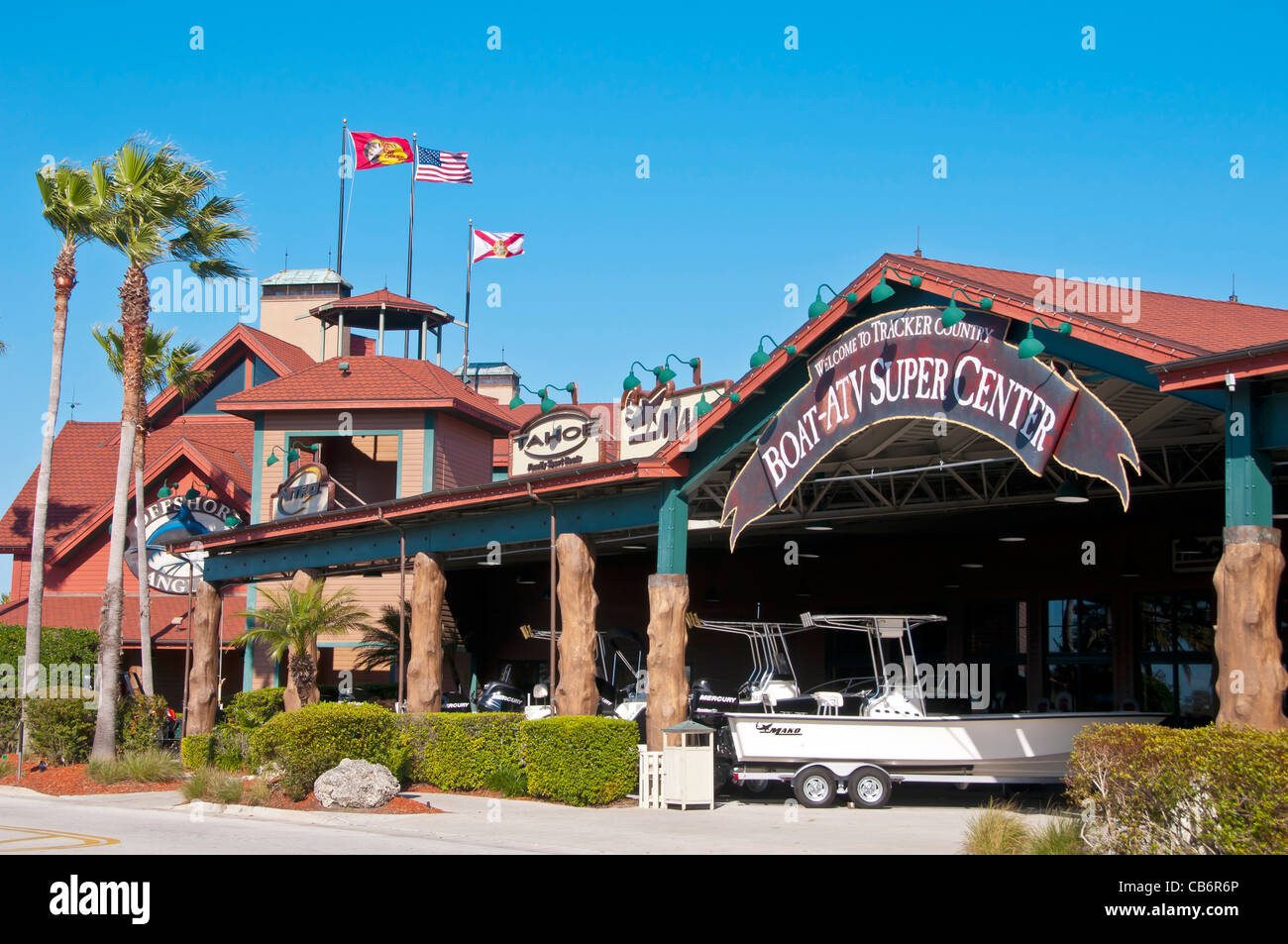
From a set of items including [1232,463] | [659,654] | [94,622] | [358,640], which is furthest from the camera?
[94,622]

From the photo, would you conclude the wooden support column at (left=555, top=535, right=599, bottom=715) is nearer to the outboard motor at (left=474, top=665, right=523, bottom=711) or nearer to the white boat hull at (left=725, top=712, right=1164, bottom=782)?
the white boat hull at (left=725, top=712, right=1164, bottom=782)

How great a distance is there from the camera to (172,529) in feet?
127

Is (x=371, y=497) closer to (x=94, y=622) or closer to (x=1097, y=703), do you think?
(x=94, y=622)

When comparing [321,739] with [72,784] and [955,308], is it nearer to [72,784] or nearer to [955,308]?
[72,784]

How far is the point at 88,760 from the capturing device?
82.6ft

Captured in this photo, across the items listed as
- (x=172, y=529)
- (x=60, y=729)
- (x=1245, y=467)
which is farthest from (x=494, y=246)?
(x=1245, y=467)

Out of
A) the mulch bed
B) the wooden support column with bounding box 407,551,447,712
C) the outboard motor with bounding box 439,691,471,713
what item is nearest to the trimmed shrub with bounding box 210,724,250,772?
the mulch bed

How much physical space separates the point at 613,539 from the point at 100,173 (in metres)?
13.0

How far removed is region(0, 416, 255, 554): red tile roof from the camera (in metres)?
39.4

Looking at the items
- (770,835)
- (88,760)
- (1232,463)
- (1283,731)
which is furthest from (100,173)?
(1283,731)

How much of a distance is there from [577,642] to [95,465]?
2807 centimetres

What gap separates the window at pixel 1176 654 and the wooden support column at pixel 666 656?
38.2ft

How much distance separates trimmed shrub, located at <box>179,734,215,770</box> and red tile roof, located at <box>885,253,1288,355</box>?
15.5m
